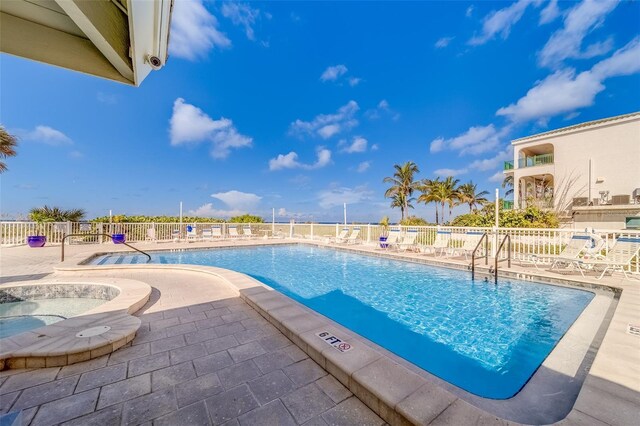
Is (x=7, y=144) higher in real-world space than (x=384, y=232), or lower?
higher

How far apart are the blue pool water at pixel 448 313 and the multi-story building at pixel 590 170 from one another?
539 inches

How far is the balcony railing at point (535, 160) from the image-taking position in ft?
56.0

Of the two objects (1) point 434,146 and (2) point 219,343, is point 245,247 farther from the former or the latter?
(1) point 434,146

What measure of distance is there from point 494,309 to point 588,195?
54.8 ft

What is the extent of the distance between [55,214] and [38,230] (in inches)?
40.8

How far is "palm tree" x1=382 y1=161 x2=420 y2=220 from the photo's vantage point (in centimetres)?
2736

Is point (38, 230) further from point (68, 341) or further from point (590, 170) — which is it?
point (590, 170)

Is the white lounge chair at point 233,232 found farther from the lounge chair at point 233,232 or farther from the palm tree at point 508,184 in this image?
the palm tree at point 508,184

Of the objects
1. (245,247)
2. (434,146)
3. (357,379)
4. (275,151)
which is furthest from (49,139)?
(434,146)

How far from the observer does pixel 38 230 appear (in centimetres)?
1056

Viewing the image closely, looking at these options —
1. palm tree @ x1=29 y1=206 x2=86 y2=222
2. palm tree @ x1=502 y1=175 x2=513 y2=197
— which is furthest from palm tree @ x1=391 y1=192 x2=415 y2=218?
palm tree @ x1=29 y1=206 x2=86 y2=222

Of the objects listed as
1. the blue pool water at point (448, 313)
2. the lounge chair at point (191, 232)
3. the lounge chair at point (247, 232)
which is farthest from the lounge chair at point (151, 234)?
the lounge chair at point (247, 232)

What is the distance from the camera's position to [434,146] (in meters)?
29.0

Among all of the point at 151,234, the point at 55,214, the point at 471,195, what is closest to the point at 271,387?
the point at 151,234
